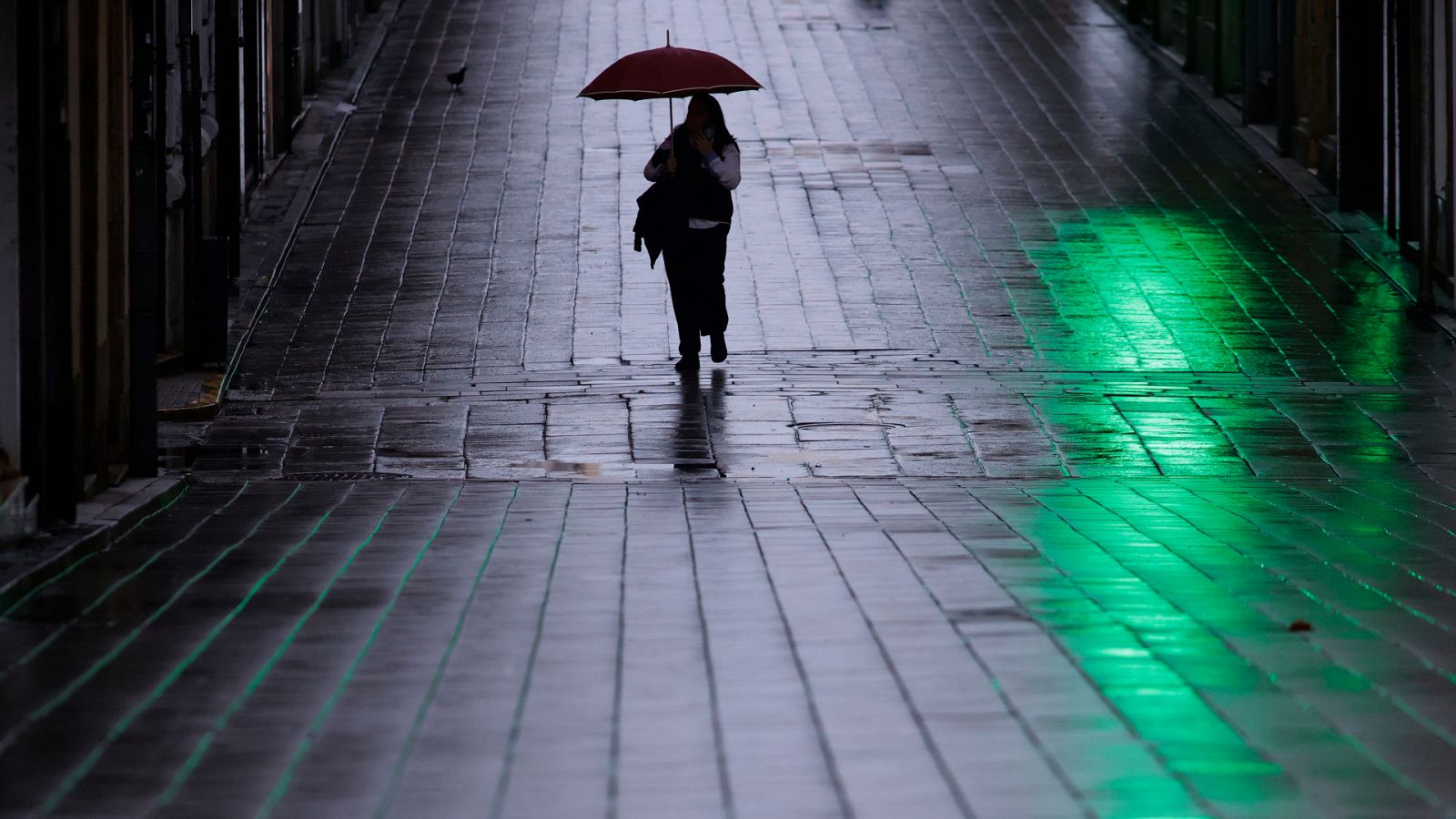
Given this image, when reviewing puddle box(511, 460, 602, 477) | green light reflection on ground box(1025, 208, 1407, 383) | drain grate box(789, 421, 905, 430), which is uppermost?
green light reflection on ground box(1025, 208, 1407, 383)

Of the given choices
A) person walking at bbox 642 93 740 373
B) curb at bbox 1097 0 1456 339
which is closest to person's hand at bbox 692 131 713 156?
person walking at bbox 642 93 740 373

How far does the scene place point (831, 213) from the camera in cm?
1669

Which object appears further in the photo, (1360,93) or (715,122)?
(1360,93)

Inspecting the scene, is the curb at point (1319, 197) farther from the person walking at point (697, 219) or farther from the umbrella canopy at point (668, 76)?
the umbrella canopy at point (668, 76)

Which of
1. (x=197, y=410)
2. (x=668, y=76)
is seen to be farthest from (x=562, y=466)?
(x=668, y=76)

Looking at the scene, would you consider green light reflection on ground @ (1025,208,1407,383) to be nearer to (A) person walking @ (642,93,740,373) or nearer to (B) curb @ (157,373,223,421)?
(A) person walking @ (642,93,740,373)

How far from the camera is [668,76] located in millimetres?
12508

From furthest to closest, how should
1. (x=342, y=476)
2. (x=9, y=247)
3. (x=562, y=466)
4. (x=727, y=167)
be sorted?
(x=727, y=167) < (x=562, y=466) < (x=342, y=476) < (x=9, y=247)

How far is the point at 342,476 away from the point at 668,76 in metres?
3.64

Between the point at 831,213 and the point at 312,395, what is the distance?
5.86 metres

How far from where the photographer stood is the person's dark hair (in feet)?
40.6

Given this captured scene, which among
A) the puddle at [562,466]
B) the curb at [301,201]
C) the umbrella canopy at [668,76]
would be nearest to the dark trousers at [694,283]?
the umbrella canopy at [668,76]

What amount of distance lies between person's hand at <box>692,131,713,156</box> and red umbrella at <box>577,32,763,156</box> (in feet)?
0.79

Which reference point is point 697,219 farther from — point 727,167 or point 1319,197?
point 1319,197
